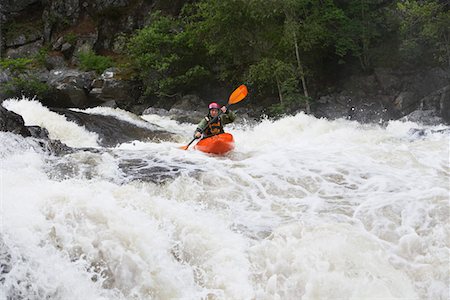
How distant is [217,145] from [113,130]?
5.02 meters

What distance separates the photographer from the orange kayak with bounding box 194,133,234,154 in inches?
272

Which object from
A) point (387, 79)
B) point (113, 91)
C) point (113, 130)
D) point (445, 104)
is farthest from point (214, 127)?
point (113, 91)

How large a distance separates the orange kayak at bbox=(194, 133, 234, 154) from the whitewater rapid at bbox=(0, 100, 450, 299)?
83 cm

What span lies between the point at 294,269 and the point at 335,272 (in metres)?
0.34

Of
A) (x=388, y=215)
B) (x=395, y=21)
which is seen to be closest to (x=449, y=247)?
(x=388, y=215)

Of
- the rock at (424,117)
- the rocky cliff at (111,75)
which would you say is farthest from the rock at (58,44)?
the rock at (424,117)

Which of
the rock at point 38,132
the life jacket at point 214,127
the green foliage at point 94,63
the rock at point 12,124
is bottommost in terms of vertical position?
the life jacket at point 214,127

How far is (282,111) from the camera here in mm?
12758

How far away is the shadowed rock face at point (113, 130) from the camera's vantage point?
10.4 m

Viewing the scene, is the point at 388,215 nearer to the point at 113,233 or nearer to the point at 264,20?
the point at 113,233

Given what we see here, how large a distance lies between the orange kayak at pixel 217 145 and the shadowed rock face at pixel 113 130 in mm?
3668

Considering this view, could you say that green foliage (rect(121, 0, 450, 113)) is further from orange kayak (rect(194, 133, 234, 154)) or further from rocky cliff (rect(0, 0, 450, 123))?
orange kayak (rect(194, 133, 234, 154))

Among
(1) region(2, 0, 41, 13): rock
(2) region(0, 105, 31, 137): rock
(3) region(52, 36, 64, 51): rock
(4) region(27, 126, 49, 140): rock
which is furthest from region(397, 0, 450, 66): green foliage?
(1) region(2, 0, 41, 13): rock

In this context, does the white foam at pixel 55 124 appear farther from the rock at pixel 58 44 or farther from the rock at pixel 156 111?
the rock at pixel 58 44
